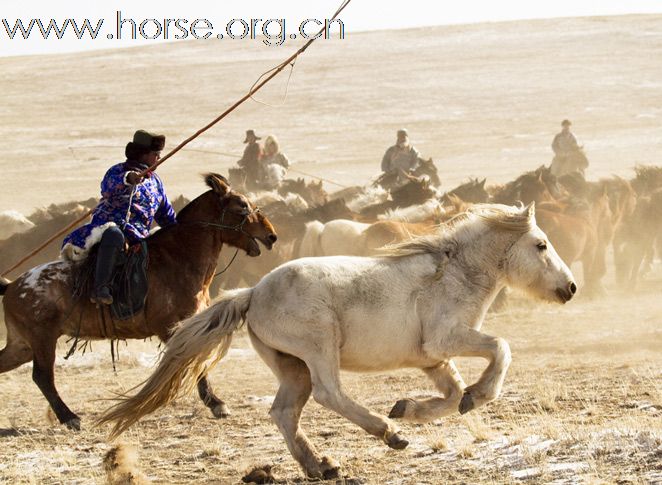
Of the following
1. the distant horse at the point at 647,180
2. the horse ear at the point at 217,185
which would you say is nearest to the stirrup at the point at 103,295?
the horse ear at the point at 217,185

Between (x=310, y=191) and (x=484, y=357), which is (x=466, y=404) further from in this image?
(x=310, y=191)

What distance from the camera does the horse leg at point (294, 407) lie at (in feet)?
21.9

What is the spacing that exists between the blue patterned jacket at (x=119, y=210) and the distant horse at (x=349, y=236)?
201 inches

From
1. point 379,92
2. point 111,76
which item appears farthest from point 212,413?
point 111,76

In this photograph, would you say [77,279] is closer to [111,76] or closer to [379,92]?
[379,92]

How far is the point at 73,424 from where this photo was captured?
8.94 m

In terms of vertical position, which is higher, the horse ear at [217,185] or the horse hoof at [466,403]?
the horse ear at [217,185]

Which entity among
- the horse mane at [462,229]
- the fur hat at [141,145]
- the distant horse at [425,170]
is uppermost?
the fur hat at [141,145]

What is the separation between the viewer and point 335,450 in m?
7.55

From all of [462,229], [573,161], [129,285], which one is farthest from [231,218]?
[573,161]

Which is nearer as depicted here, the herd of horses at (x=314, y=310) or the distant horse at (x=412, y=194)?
the herd of horses at (x=314, y=310)

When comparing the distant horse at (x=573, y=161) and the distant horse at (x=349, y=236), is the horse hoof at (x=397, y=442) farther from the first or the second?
the distant horse at (x=573, y=161)

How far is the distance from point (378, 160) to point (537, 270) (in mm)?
36276

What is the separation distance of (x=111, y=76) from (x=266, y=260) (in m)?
55.0
